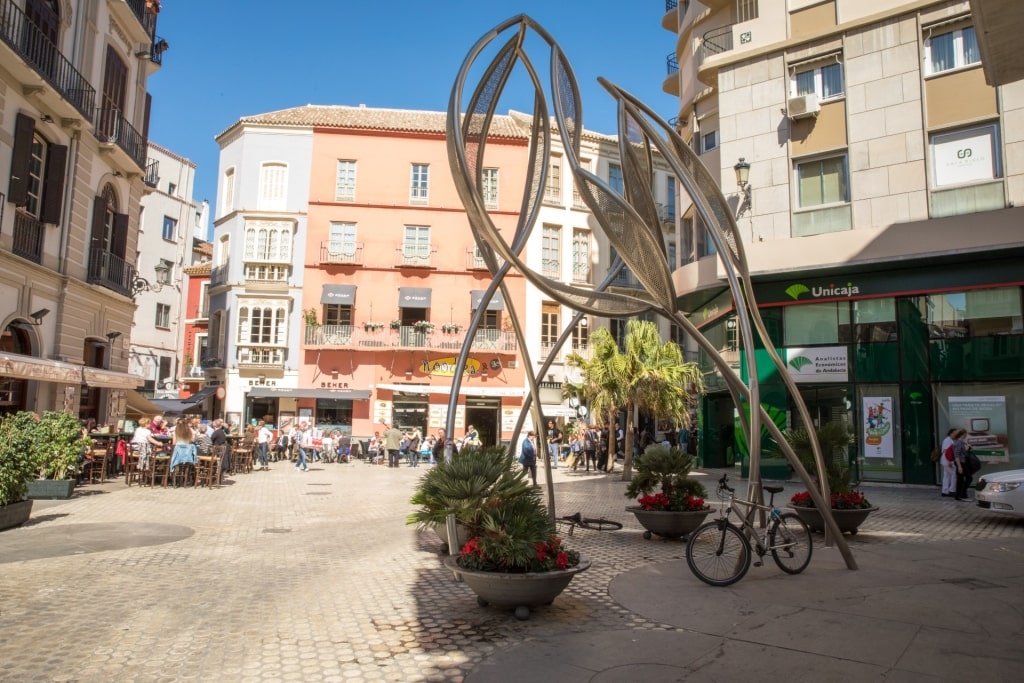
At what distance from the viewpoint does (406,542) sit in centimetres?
1063

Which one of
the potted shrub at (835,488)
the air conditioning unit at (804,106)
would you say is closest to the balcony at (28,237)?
the potted shrub at (835,488)

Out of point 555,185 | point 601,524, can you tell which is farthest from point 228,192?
point 601,524

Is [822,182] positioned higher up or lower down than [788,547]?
higher up

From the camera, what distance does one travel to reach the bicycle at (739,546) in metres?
7.91

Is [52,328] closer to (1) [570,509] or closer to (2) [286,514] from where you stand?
(2) [286,514]

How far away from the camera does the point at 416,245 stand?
37656 mm

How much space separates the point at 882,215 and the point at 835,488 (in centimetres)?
1119

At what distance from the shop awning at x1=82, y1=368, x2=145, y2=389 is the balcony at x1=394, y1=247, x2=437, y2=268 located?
17925 mm

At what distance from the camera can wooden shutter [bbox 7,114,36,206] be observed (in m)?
17.0

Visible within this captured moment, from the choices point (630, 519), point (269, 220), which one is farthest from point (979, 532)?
point (269, 220)

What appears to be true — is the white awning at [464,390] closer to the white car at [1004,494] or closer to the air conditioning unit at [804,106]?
the air conditioning unit at [804,106]

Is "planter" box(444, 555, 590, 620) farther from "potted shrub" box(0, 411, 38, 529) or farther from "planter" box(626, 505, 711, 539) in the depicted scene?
"potted shrub" box(0, 411, 38, 529)

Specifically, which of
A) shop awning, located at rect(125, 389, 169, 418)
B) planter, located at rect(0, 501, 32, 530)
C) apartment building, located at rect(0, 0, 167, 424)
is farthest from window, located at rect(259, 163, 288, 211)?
planter, located at rect(0, 501, 32, 530)

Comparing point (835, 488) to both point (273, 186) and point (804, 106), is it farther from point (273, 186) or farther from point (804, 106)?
point (273, 186)
